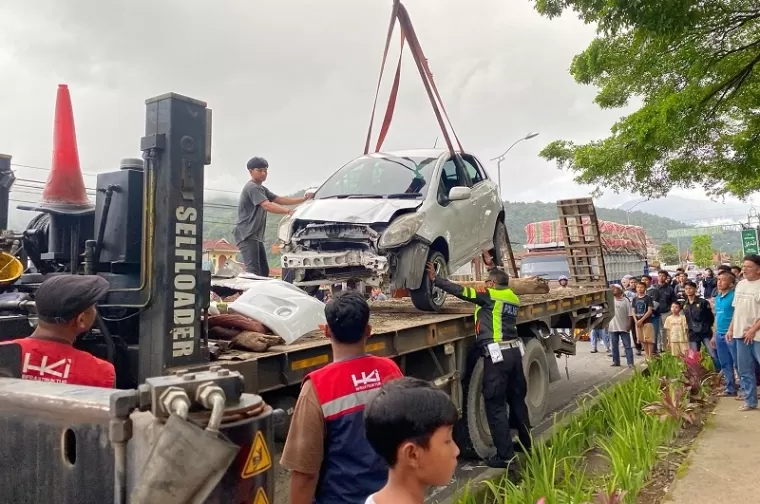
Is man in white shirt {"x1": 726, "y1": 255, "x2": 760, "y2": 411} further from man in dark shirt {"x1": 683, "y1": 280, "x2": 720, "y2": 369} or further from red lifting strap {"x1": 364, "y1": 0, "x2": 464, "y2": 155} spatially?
red lifting strap {"x1": 364, "y1": 0, "x2": 464, "y2": 155}

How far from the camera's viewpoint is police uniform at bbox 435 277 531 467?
205 inches

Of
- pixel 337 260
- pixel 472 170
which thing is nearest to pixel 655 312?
pixel 472 170

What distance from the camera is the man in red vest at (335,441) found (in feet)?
7.39

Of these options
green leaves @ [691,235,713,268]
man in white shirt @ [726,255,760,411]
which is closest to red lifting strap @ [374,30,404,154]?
man in white shirt @ [726,255,760,411]

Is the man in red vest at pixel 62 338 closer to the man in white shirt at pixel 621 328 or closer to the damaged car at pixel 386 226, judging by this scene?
the damaged car at pixel 386 226

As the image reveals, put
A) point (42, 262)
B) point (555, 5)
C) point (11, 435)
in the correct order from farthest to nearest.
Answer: point (555, 5)
point (42, 262)
point (11, 435)

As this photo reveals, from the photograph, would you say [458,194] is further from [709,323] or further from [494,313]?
[709,323]

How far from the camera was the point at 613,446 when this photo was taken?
485cm

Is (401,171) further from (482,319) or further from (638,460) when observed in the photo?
(638,460)

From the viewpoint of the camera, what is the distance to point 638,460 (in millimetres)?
4648

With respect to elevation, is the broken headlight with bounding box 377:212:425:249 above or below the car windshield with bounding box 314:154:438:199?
below

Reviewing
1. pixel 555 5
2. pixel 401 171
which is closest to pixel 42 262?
pixel 401 171

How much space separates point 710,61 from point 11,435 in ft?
32.8

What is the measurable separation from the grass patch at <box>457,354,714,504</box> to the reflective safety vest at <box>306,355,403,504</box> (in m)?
1.95
